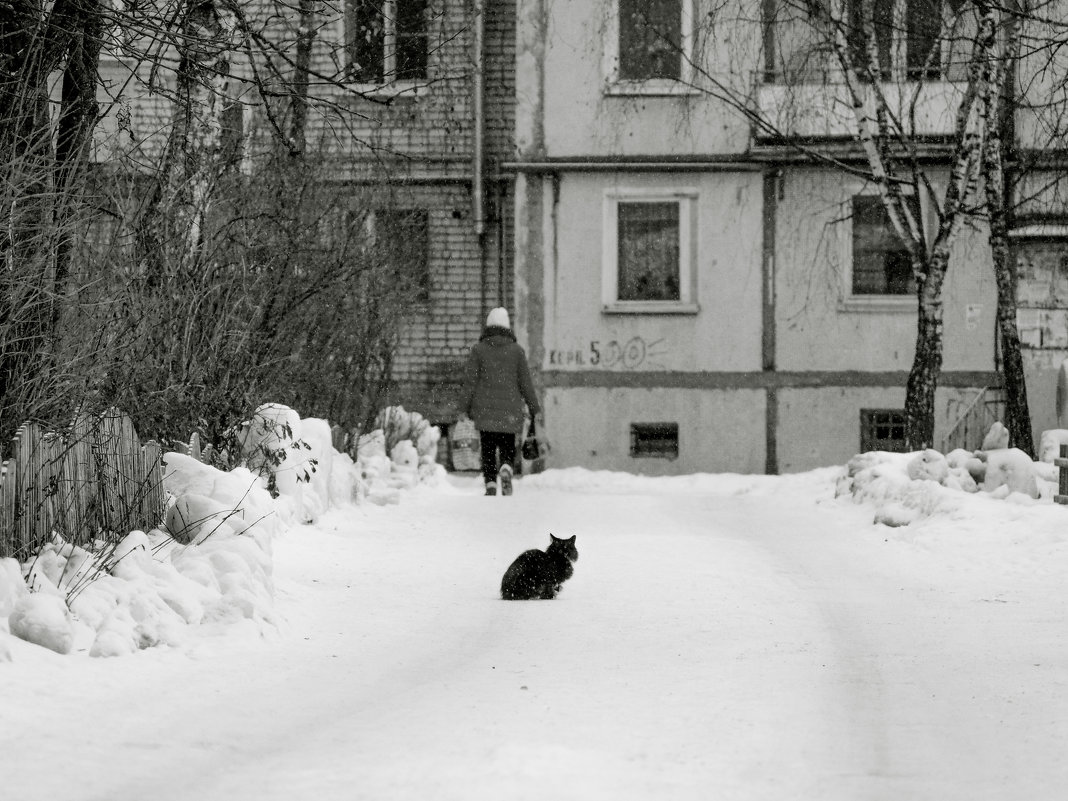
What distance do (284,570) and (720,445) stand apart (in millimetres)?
13793

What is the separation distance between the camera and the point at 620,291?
2295 centimetres

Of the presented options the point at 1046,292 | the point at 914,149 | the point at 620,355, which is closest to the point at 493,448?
the point at 914,149

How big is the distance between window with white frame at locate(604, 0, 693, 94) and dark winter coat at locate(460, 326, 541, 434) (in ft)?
24.3

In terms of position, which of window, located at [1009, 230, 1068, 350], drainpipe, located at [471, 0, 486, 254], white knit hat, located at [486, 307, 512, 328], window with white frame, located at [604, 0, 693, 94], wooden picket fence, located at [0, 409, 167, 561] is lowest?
wooden picket fence, located at [0, 409, 167, 561]

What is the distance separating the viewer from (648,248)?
2297 cm

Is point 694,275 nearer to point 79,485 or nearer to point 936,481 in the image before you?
point 936,481

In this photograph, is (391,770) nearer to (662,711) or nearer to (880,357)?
(662,711)

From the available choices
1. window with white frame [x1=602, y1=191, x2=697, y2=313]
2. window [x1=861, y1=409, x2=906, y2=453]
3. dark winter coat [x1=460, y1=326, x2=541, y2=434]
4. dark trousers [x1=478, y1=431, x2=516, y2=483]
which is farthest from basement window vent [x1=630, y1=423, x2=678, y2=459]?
dark trousers [x1=478, y1=431, x2=516, y2=483]

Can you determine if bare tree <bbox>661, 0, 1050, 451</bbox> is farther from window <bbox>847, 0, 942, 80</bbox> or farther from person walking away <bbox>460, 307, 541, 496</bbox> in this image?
person walking away <bbox>460, 307, 541, 496</bbox>

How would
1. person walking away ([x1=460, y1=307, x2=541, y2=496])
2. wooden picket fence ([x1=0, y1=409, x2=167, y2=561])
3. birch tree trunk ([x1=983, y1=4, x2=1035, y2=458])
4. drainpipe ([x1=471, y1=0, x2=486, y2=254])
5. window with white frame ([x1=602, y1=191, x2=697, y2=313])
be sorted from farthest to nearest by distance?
drainpipe ([x1=471, y1=0, x2=486, y2=254])
window with white frame ([x1=602, y1=191, x2=697, y2=313])
birch tree trunk ([x1=983, y1=4, x2=1035, y2=458])
person walking away ([x1=460, y1=307, x2=541, y2=496])
wooden picket fence ([x1=0, y1=409, x2=167, y2=561])

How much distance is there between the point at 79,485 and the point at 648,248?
16.1m

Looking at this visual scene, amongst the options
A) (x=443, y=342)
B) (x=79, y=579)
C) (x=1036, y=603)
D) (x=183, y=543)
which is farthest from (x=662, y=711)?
(x=443, y=342)

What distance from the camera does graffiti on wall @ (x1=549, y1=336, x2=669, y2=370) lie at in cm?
2262

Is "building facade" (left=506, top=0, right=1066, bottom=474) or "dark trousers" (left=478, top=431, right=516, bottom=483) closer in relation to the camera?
"dark trousers" (left=478, top=431, right=516, bottom=483)
